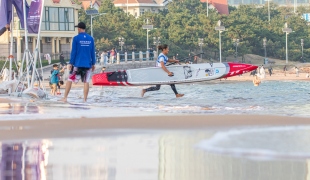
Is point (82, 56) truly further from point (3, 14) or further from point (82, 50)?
point (3, 14)

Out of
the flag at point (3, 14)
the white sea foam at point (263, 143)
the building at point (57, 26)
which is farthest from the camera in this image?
the building at point (57, 26)

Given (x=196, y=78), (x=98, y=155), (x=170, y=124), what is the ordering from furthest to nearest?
1. (x=196, y=78)
2. (x=170, y=124)
3. (x=98, y=155)

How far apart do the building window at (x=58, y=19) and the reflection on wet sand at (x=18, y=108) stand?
56919 mm

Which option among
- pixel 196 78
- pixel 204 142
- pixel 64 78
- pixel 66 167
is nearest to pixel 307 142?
pixel 204 142

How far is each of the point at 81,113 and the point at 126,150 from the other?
3870 mm

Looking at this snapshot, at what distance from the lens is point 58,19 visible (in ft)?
237

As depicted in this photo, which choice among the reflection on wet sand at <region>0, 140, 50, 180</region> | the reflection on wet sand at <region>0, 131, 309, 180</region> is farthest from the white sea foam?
the reflection on wet sand at <region>0, 140, 50, 180</region>

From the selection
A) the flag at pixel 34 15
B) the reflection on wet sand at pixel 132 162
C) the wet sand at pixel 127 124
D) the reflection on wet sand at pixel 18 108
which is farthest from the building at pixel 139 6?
the reflection on wet sand at pixel 132 162

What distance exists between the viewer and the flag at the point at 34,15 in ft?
57.1

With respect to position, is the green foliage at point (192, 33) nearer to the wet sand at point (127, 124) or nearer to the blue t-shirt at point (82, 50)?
the blue t-shirt at point (82, 50)

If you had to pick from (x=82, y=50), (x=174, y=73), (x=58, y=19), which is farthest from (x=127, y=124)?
(x=58, y=19)

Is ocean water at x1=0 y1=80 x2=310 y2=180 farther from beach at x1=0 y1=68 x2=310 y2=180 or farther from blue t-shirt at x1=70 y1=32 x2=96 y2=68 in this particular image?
blue t-shirt at x1=70 y1=32 x2=96 y2=68

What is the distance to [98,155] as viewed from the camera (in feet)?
26.1

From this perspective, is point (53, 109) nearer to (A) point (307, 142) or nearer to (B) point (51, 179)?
(A) point (307, 142)
